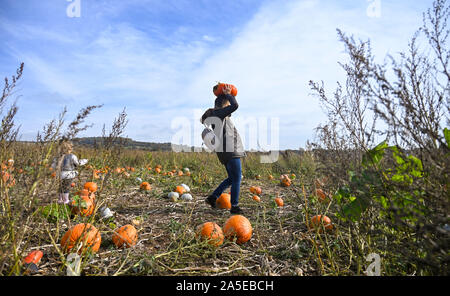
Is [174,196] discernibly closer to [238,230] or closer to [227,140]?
[227,140]

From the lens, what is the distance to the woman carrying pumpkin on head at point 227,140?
11.6 ft

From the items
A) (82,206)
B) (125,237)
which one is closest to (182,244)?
(125,237)

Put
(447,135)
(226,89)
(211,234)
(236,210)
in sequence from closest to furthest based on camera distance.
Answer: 1. (447,135)
2. (211,234)
3. (236,210)
4. (226,89)

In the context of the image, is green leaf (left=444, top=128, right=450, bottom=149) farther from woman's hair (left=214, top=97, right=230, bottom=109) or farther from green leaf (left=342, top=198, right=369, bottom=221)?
woman's hair (left=214, top=97, right=230, bottom=109)

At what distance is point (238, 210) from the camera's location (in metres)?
3.50

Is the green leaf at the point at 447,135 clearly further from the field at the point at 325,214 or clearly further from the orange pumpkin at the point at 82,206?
the orange pumpkin at the point at 82,206

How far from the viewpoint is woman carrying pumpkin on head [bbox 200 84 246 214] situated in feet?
11.6

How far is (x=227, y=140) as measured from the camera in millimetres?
3582

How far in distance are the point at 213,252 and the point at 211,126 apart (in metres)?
2.16

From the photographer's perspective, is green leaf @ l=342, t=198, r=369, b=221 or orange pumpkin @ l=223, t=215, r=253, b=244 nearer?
green leaf @ l=342, t=198, r=369, b=221

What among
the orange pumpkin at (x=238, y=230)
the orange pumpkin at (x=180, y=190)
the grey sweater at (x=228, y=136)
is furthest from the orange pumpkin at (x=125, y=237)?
the orange pumpkin at (x=180, y=190)

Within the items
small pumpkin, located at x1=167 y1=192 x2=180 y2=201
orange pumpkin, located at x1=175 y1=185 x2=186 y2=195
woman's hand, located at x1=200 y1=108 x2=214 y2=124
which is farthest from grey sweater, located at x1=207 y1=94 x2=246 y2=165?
orange pumpkin, located at x1=175 y1=185 x2=186 y2=195

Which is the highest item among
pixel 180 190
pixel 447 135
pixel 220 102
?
pixel 220 102
